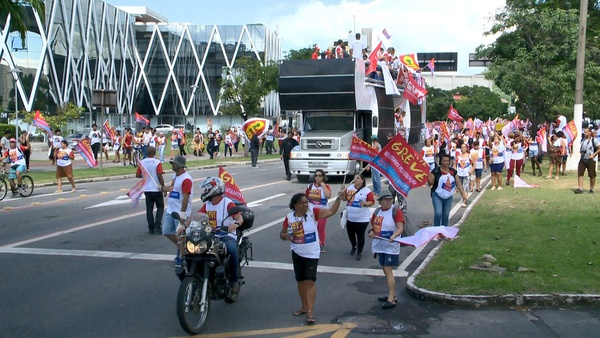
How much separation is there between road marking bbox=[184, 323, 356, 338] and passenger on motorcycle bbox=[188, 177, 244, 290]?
793mm

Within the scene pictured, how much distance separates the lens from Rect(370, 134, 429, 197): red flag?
8.71m

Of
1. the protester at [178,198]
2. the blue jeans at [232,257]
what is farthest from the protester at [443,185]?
the blue jeans at [232,257]

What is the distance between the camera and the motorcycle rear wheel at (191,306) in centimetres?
602

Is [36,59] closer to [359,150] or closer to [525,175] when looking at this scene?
[525,175]

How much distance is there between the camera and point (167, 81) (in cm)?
8419

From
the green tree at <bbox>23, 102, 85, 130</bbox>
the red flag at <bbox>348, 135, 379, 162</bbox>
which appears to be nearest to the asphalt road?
the red flag at <bbox>348, 135, 379, 162</bbox>

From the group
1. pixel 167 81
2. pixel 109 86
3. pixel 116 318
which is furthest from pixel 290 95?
pixel 167 81

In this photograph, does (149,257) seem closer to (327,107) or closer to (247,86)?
(327,107)

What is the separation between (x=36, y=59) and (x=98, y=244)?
51.9 metres

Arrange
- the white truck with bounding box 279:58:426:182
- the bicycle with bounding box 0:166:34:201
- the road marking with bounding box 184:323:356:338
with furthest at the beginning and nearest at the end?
the white truck with bounding box 279:58:426:182 → the bicycle with bounding box 0:166:34:201 → the road marking with bounding box 184:323:356:338

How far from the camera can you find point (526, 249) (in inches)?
397

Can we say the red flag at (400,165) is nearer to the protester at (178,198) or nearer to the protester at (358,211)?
the protester at (358,211)

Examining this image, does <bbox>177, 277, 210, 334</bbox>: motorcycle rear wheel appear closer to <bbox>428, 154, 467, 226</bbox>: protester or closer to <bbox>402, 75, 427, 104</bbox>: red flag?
<bbox>428, 154, 467, 226</bbox>: protester

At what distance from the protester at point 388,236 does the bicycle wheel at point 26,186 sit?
531 inches
